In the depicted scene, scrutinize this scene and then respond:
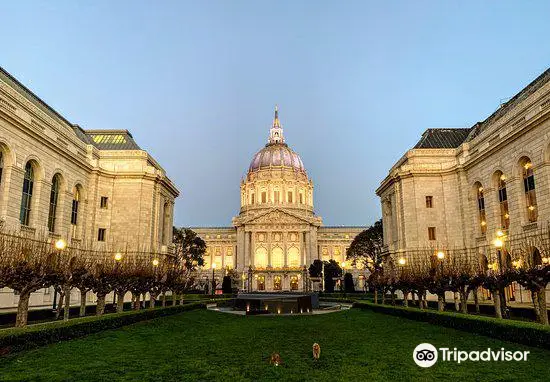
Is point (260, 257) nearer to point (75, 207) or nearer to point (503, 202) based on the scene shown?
point (75, 207)

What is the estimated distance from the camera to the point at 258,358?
16.3 meters

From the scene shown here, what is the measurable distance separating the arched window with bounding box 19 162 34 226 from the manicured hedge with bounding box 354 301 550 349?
35267mm

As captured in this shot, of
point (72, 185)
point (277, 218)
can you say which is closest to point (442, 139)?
point (72, 185)

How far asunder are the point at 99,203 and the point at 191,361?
45690 mm

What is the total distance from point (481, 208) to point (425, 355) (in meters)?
39.6

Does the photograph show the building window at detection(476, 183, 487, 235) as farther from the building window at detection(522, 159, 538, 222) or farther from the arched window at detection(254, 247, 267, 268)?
the arched window at detection(254, 247, 267, 268)

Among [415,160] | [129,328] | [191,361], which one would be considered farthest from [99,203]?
[191,361]

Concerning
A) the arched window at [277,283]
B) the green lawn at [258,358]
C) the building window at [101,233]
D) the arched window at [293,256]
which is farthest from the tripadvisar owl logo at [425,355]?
the arched window at [293,256]

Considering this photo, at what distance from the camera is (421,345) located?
18.5 metres

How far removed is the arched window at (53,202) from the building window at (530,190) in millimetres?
47614

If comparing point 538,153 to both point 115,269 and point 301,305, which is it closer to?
point 301,305

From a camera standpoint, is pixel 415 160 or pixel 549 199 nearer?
pixel 549 199

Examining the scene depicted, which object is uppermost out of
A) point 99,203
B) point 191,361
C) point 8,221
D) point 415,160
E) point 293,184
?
point 293,184

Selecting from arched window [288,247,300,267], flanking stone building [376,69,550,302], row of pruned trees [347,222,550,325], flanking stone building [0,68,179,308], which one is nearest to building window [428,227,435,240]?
flanking stone building [376,69,550,302]
